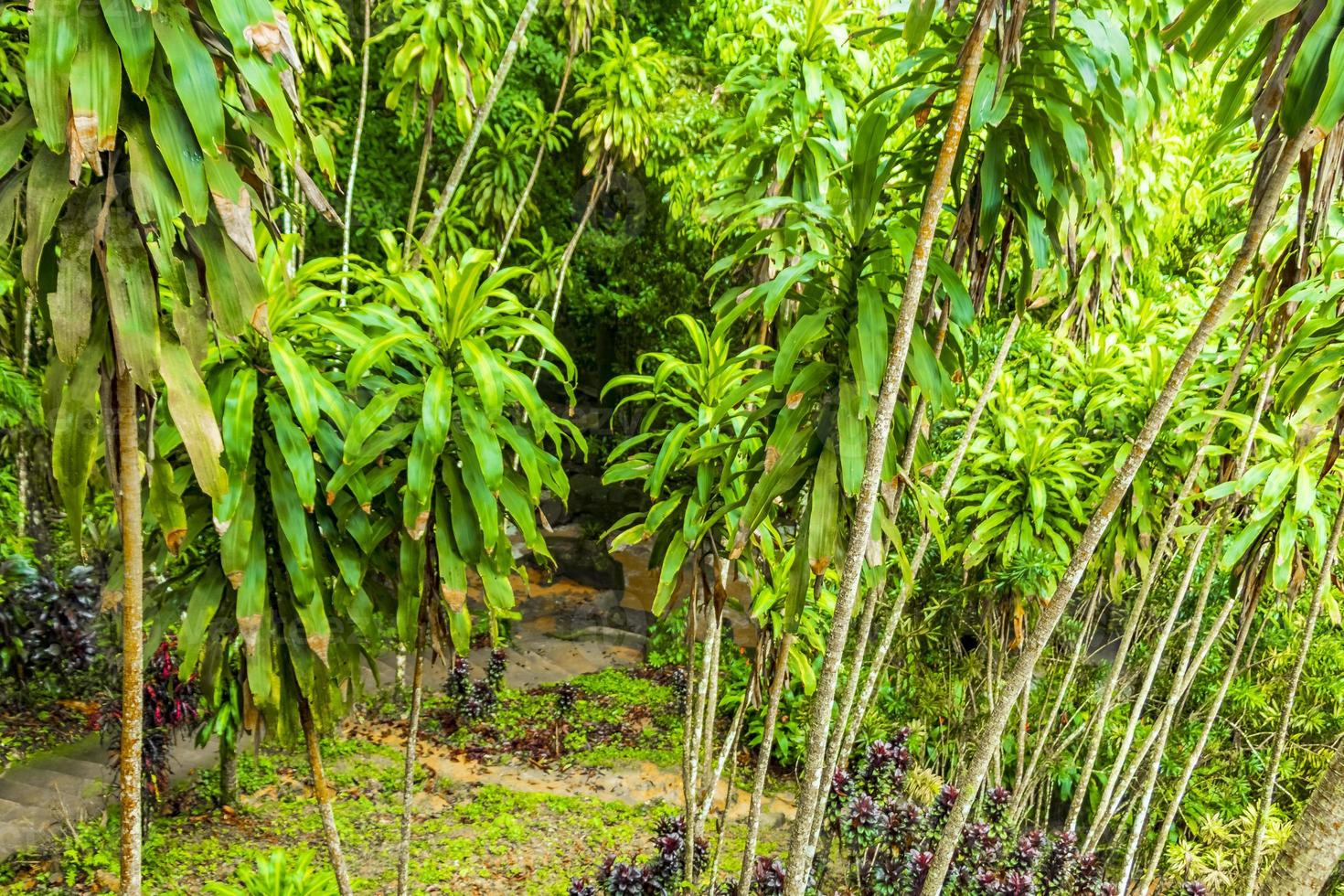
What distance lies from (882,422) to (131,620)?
4.61ft

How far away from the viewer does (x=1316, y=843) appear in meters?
1.80

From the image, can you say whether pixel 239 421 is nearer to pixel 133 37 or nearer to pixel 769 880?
pixel 133 37

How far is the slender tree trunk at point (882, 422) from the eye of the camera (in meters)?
1.36

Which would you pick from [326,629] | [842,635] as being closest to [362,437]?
[326,629]

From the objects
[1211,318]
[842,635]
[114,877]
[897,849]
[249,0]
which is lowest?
[114,877]

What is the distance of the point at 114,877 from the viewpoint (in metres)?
3.10

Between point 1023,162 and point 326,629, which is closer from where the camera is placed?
point 1023,162

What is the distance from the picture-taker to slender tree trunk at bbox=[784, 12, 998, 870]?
1.36 m

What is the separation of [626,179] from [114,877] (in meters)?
6.51

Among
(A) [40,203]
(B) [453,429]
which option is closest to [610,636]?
(B) [453,429]

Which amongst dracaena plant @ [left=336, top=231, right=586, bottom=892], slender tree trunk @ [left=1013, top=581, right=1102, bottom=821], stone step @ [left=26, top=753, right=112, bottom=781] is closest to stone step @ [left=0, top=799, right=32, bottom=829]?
stone step @ [left=26, top=753, right=112, bottom=781]

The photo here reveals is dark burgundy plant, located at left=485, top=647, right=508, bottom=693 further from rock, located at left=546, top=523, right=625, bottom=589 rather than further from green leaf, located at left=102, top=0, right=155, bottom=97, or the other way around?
green leaf, located at left=102, top=0, right=155, bottom=97

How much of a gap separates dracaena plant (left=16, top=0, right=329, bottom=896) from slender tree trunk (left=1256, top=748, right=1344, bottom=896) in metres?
2.44

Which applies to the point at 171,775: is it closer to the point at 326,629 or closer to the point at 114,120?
the point at 326,629
